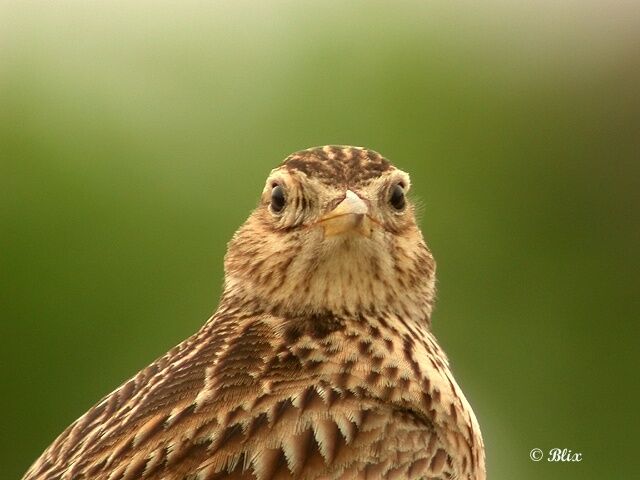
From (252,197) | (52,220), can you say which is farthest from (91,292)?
(252,197)

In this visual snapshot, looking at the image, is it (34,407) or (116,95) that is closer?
(34,407)

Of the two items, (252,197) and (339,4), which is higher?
(339,4)

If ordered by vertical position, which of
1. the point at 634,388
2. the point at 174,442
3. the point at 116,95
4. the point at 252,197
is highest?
the point at 116,95

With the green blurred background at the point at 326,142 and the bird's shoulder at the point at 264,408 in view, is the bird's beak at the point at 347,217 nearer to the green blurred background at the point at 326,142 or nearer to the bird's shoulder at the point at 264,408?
the bird's shoulder at the point at 264,408

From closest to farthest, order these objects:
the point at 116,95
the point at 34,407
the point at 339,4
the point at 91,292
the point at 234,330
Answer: the point at 234,330 < the point at 34,407 < the point at 91,292 < the point at 116,95 < the point at 339,4

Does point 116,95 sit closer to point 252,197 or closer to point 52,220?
point 52,220
